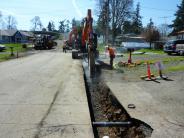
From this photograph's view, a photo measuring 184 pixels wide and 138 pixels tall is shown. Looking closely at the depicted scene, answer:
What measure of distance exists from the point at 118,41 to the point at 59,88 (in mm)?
90178

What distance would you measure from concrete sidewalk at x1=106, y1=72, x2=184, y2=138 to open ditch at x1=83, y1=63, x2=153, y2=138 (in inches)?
6.7

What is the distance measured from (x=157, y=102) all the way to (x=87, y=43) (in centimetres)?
1454

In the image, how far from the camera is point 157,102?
11.3m

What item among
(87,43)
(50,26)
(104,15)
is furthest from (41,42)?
(50,26)

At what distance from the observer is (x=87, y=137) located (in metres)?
7.13

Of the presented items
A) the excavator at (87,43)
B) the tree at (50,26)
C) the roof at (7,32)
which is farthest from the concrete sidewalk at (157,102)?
the tree at (50,26)

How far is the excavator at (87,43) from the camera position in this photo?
68.5ft

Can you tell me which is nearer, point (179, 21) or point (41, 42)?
point (41, 42)

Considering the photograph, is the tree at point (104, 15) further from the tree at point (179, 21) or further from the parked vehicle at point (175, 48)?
the parked vehicle at point (175, 48)

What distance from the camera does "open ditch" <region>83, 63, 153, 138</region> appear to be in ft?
27.6

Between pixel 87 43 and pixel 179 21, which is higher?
pixel 179 21

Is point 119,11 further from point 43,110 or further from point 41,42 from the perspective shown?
point 43,110

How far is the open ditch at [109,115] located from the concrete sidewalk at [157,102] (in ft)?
0.56

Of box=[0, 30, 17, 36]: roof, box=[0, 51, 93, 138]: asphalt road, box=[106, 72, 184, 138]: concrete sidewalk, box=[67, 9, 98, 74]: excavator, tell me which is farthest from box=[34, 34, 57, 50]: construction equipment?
box=[0, 51, 93, 138]: asphalt road
